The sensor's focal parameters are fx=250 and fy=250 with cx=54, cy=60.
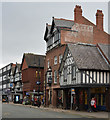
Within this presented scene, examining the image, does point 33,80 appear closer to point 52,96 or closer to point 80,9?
point 52,96

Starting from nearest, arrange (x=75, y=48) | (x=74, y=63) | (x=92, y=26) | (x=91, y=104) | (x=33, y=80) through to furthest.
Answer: (x=91, y=104), (x=74, y=63), (x=75, y=48), (x=92, y=26), (x=33, y=80)

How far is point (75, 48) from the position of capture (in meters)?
30.0

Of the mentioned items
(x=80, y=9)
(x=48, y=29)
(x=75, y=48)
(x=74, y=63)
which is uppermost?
(x=80, y=9)

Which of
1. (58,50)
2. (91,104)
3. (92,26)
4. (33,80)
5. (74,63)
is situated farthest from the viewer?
(33,80)

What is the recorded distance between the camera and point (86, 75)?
26750 mm

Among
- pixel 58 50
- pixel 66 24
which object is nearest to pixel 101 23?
pixel 66 24

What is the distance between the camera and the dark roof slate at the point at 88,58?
27.3 meters

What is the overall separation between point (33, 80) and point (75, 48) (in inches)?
1072

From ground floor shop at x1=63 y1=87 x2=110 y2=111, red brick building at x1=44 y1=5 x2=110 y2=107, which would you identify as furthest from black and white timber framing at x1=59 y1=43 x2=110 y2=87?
red brick building at x1=44 y1=5 x2=110 y2=107

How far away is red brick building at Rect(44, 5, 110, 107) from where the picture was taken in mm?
37438

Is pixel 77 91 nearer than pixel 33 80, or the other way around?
pixel 77 91

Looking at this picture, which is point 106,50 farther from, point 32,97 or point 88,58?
point 32,97

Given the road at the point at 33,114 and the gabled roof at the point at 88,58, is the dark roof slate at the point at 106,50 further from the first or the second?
the road at the point at 33,114

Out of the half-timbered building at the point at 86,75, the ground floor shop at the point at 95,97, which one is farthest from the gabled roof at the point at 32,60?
the ground floor shop at the point at 95,97
